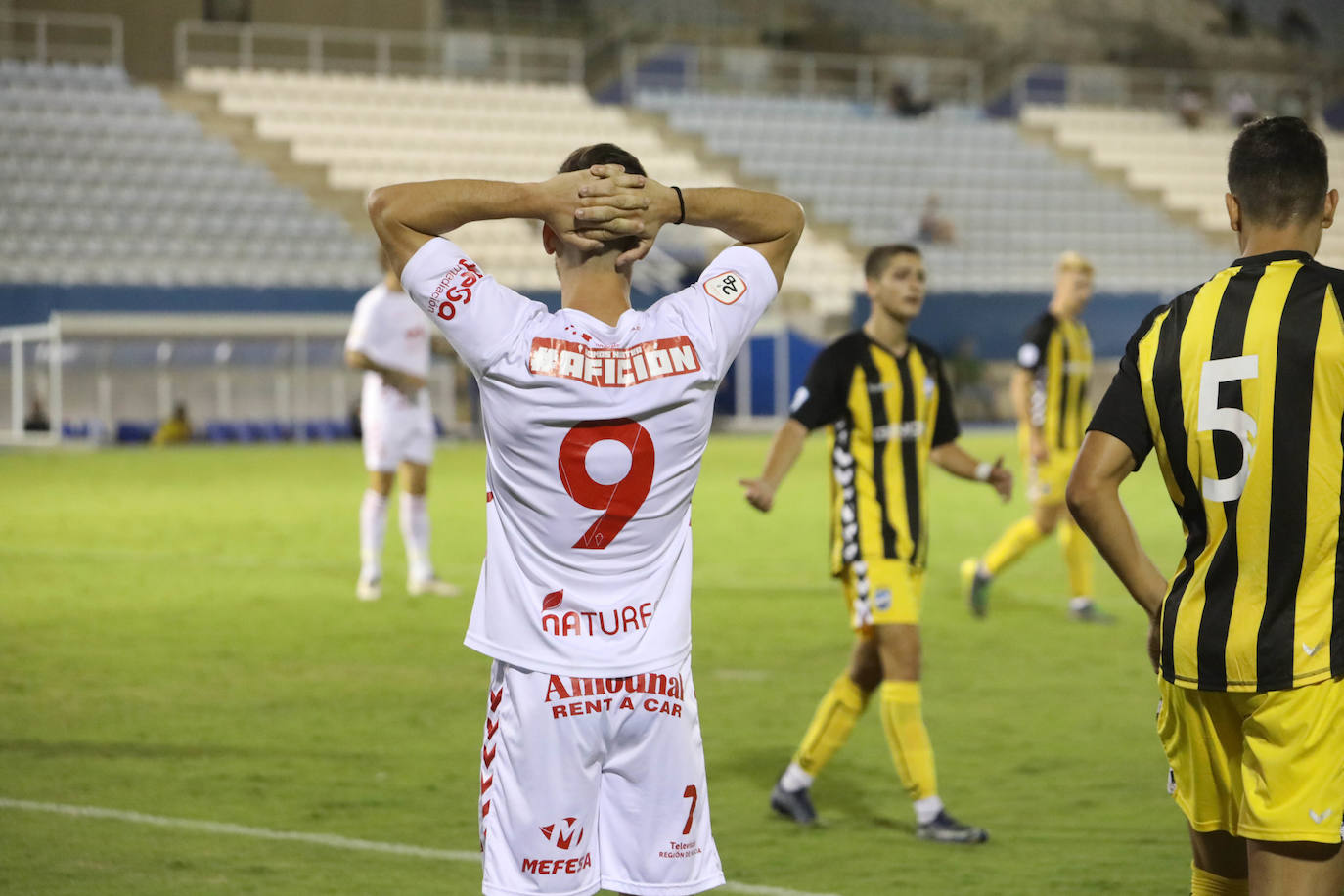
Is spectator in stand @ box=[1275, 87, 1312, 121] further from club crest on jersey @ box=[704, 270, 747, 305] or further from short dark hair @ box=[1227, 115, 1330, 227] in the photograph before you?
club crest on jersey @ box=[704, 270, 747, 305]

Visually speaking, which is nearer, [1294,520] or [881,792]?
[1294,520]

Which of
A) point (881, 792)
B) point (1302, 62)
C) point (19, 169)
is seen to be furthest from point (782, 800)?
point (1302, 62)

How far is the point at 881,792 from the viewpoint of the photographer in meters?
6.24

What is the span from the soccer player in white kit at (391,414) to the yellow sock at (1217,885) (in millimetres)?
8126

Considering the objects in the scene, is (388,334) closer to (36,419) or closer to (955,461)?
(955,461)

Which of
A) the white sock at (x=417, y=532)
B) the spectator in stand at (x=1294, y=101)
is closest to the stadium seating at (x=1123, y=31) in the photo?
the spectator in stand at (x=1294, y=101)

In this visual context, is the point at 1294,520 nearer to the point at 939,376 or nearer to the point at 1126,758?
the point at 939,376

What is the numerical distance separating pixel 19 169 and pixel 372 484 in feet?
73.2

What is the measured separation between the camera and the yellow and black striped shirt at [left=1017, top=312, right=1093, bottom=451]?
1044 cm

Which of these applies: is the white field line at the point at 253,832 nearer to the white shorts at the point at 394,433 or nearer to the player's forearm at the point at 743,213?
the player's forearm at the point at 743,213

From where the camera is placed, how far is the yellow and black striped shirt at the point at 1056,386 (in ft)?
34.2

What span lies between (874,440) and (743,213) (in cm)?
275

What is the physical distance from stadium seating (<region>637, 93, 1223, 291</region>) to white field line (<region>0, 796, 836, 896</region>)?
29978mm

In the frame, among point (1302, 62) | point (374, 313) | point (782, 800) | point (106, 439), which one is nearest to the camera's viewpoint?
point (782, 800)
